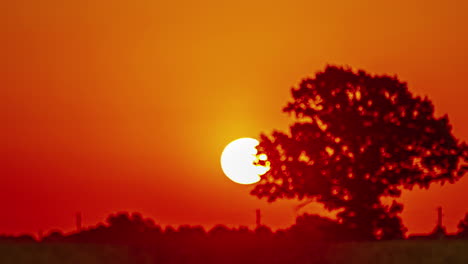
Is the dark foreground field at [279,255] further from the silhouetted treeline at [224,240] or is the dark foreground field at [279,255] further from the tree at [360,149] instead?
the tree at [360,149]

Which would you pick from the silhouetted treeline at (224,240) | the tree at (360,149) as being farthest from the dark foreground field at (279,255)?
the tree at (360,149)

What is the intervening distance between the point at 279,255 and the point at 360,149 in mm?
15383

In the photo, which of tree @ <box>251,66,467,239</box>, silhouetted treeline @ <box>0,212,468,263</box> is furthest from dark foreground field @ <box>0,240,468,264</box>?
tree @ <box>251,66,467,239</box>

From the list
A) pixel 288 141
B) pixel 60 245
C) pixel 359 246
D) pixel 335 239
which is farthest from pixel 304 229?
pixel 60 245

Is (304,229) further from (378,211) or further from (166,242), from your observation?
(166,242)

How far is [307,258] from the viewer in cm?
5734

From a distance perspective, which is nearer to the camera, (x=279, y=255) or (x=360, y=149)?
(x=279, y=255)

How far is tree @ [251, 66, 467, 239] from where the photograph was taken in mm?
71812

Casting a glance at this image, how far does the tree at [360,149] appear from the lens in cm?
7181

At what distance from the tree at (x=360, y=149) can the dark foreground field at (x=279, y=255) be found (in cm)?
1305

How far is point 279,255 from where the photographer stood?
59.0 meters

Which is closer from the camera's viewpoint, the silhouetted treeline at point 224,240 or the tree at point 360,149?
the silhouetted treeline at point 224,240

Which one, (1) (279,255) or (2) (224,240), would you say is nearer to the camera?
(1) (279,255)

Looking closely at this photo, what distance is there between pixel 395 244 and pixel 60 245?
13.9 metres
